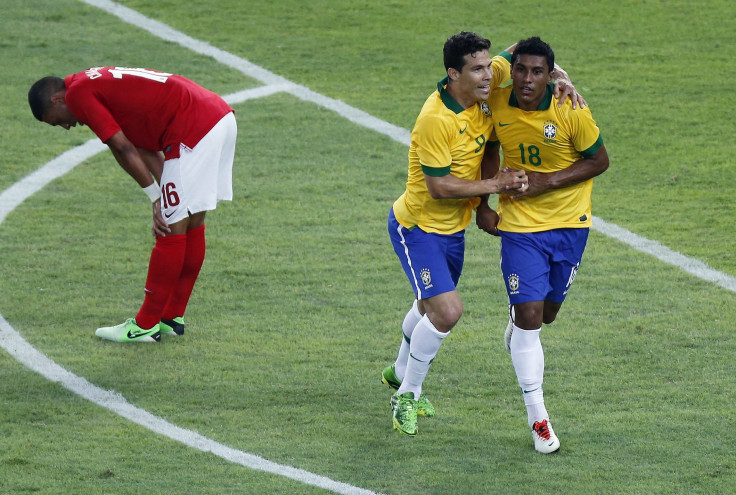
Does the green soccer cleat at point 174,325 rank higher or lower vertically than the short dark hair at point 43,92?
lower

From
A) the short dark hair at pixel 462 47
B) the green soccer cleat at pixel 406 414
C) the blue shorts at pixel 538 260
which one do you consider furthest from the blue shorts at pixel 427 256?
the short dark hair at pixel 462 47

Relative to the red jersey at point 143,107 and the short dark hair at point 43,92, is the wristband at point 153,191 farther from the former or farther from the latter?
the short dark hair at point 43,92

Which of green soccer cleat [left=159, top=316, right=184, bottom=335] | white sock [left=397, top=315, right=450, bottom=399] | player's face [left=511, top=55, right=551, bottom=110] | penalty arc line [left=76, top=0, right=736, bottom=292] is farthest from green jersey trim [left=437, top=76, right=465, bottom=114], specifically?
penalty arc line [left=76, top=0, right=736, bottom=292]

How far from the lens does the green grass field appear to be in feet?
17.4

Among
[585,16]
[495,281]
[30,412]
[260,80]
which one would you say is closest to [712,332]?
[495,281]

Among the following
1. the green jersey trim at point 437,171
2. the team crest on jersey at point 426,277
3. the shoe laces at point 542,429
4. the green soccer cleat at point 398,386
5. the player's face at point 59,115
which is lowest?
the green soccer cleat at point 398,386

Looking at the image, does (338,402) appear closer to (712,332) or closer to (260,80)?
(712,332)

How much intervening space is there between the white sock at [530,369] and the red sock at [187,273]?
234 cm

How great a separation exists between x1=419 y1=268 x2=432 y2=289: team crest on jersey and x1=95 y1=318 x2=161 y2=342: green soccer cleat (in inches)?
80.6

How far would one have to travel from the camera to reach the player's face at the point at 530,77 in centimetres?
525

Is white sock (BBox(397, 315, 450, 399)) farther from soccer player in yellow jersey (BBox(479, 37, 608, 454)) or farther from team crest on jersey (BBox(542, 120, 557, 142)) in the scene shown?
team crest on jersey (BBox(542, 120, 557, 142))

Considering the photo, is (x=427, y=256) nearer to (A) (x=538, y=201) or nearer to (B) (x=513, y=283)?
(B) (x=513, y=283)

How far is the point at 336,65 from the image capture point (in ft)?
41.2

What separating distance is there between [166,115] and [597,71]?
261 inches
